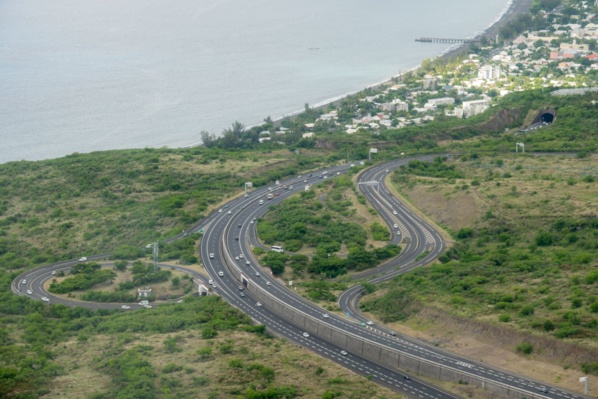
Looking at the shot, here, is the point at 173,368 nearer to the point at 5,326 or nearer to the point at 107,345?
the point at 107,345

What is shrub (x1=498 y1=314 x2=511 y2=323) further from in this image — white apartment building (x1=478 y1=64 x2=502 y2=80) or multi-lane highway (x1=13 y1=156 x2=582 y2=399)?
white apartment building (x1=478 y1=64 x2=502 y2=80)

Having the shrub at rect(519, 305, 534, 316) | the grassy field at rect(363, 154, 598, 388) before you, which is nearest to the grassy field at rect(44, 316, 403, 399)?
the grassy field at rect(363, 154, 598, 388)

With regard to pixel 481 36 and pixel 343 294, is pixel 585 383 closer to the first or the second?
pixel 343 294

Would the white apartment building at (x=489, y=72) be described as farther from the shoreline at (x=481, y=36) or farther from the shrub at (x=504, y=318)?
the shrub at (x=504, y=318)

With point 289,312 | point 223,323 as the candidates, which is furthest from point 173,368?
point 289,312

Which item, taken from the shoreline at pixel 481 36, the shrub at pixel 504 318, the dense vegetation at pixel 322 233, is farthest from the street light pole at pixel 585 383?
the shoreline at pixel 481 36

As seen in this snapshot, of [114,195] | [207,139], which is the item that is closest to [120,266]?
[114,195]
